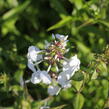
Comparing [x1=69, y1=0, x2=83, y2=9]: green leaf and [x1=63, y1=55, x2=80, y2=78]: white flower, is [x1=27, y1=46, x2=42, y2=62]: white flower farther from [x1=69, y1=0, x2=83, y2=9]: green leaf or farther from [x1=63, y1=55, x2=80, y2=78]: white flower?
[x1=69, y1=0, x2=83, y2=9]: green leaf

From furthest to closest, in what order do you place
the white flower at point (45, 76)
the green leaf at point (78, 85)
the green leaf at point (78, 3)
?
the green leaf at point (78, 3) → the green leaf at point (78, 85) → the white flower at point (45, 76)

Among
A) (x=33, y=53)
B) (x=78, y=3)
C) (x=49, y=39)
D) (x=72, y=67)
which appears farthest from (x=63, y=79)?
(x=78, y=3)

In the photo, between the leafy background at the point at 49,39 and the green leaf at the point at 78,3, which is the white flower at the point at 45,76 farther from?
the green leaf at the point at 78,3

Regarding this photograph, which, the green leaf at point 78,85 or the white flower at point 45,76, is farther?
the green leaf at point 78,85

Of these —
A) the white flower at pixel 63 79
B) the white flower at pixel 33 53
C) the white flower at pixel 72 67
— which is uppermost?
the white flower at pixel 33 53

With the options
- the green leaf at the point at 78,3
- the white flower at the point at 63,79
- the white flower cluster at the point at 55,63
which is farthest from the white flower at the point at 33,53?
the green leaf at the point at 78,3

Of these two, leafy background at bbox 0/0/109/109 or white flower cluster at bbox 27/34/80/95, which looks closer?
white flower cluster at bbox 27/34/80/95

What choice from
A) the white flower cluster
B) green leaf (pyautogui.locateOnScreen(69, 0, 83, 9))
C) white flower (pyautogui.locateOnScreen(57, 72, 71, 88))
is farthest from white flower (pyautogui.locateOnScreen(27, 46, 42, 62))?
green leaf (pyautogui.locateOnScreen(69, 0, 83, 9))
